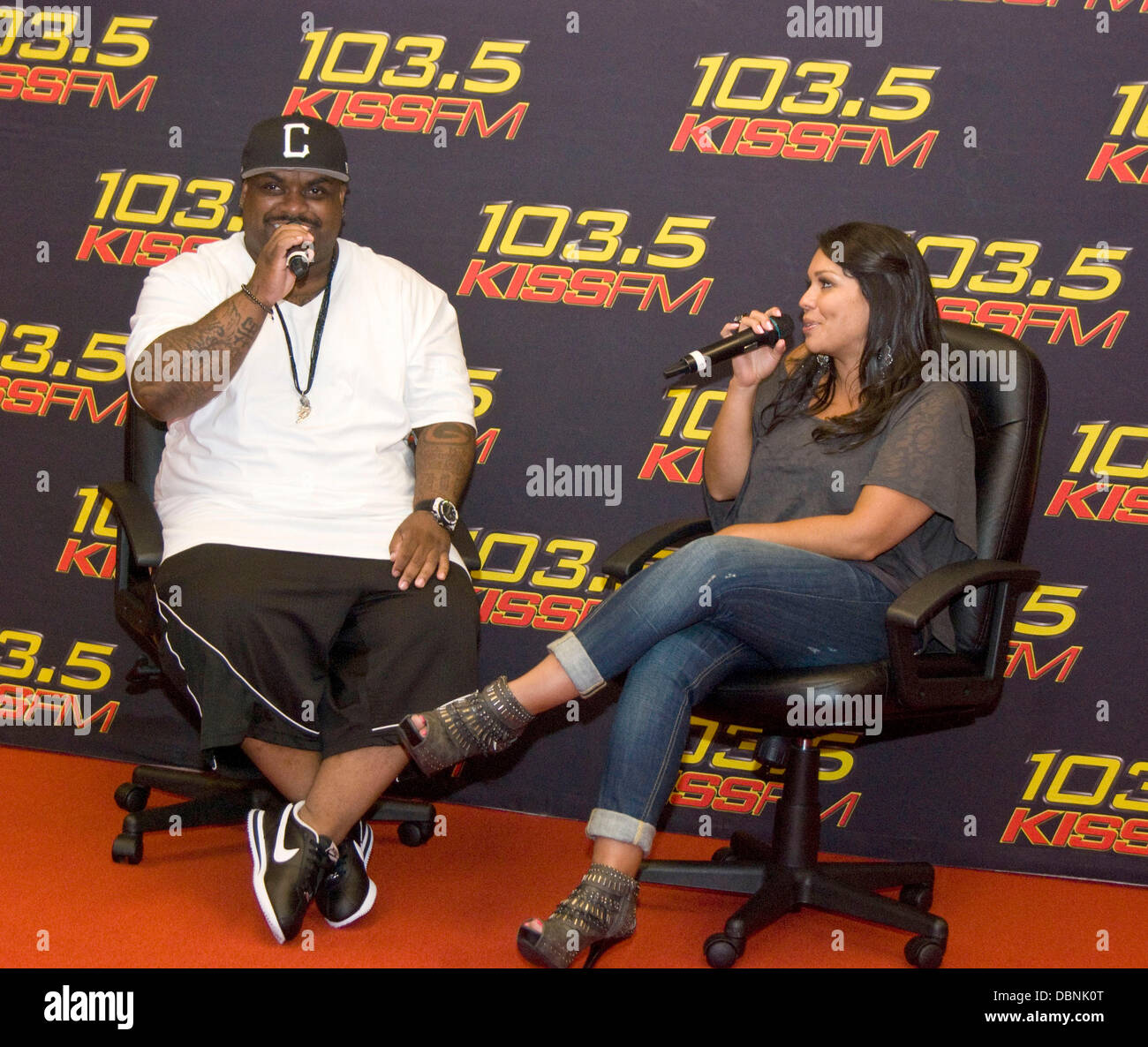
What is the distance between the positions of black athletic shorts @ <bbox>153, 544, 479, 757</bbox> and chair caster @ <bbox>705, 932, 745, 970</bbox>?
2.23 ft

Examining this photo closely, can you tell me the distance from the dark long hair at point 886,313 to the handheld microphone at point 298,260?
3.56 feet

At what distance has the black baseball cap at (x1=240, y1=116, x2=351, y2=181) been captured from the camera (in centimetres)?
265

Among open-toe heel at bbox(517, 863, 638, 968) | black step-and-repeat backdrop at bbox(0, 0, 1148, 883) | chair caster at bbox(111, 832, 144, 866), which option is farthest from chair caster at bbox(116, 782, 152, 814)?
open-toe heel at bbox(517, 863, 638, 968)

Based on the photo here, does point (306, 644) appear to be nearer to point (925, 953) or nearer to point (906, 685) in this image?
point (906, 685)

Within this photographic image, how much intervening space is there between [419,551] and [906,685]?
0.99 m

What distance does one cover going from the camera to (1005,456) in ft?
8.09

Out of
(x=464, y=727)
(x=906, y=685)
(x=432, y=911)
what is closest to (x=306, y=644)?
(x=464, y=727)

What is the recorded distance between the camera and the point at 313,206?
8.82ft

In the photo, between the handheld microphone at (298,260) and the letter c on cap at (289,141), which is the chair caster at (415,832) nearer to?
the handheld microphone at (298,260)

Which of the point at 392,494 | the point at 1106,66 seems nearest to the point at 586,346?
the point at 392,494

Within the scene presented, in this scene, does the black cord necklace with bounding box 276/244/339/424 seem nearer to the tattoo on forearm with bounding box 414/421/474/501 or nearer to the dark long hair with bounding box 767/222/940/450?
the tattoo on forearm with bounding box 414/421/474/501

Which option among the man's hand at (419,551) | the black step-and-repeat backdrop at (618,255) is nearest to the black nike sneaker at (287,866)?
the man's hand at (419,551)
